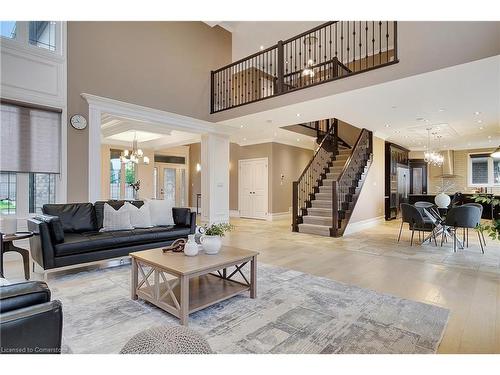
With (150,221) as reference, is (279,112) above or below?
above

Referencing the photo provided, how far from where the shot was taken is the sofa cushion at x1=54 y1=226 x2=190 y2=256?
133 inches

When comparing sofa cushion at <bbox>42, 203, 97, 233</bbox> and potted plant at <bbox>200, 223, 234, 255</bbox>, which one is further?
sofa cushion at <bbox>42, 203, 97, 233</bbox>

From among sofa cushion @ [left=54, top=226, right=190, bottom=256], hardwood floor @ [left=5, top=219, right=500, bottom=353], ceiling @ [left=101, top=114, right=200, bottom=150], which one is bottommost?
hardwood floor @ [left=5, top=219, right=500, bottom=353]

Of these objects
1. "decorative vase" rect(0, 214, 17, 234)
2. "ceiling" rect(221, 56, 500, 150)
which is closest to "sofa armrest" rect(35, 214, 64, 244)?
"decorative vase" rect(0, 214, 17, 234)

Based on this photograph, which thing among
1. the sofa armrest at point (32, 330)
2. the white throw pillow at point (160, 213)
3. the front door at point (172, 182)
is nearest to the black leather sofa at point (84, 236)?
the white throw pillow at point (160, 213)

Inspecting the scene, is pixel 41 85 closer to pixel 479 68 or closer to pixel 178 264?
pixel 178 264

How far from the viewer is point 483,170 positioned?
36.2ft

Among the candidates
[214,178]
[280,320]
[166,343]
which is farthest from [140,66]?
[166,343]

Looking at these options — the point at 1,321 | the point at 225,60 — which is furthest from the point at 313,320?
the point at 225,60

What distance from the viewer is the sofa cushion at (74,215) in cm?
392

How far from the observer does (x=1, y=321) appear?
3.31ft

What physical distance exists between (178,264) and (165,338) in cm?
126

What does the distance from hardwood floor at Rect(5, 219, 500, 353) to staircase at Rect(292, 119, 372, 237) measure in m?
0.50

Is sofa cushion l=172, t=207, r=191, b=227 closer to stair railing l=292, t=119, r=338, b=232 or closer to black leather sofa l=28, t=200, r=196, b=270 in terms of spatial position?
black leather sofa l=28, t=200, r=196, b=270
